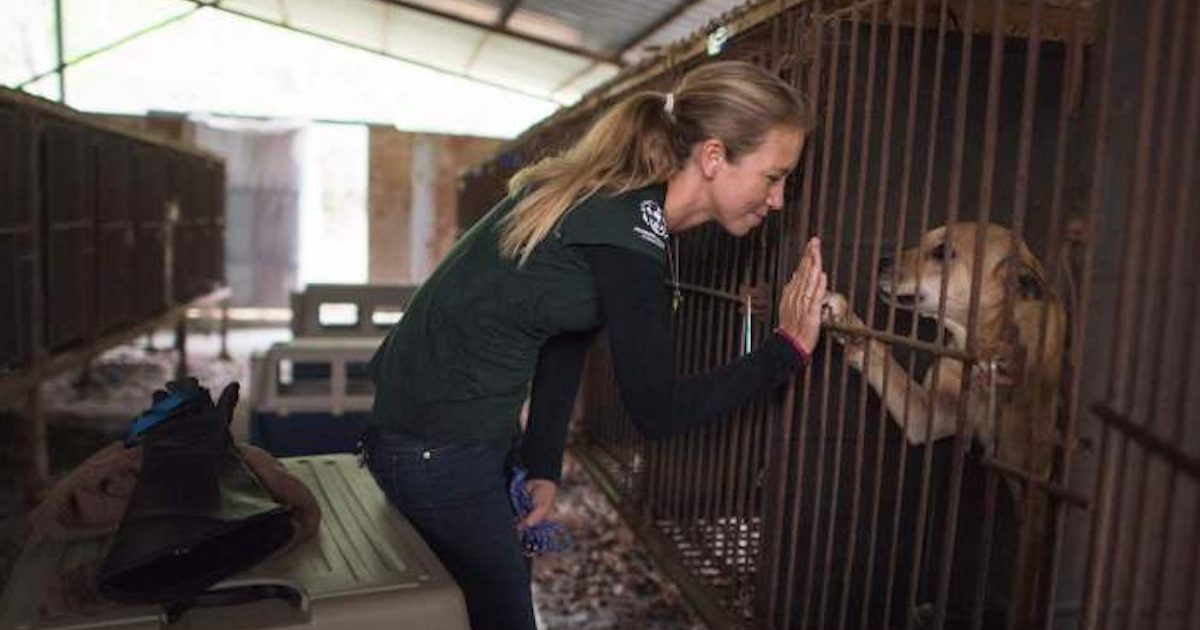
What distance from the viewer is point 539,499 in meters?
2.35

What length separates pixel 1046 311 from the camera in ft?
5.32

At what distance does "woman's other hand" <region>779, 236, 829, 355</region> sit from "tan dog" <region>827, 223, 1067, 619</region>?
17 cm

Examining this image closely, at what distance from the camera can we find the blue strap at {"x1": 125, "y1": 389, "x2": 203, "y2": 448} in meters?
1.84

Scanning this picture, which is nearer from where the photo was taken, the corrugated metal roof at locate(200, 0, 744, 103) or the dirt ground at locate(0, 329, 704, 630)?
the dirt ground at locate(0, 329, 704, 630)

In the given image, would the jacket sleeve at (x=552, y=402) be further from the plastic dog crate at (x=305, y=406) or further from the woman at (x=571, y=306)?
the plastic dog crate at (x=305, y=406)

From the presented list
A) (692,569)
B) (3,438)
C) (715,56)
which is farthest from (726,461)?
(3,438)

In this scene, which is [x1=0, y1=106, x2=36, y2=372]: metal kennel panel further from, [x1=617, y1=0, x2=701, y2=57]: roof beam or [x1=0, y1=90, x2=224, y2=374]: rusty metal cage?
[x1=617, y1=0, x2=701, y2=57]: roof beam

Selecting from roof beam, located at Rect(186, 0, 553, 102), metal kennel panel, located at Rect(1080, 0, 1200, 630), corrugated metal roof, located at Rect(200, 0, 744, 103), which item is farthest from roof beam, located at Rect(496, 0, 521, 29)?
metal kennel panel, located at Rect(1080, 0, 1200, 630)

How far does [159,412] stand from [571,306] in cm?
86

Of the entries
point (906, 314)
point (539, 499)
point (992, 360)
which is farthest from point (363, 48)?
point (992, 360)

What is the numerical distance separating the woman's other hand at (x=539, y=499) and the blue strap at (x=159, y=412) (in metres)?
0.83

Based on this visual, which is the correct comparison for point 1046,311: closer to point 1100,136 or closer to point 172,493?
point 1100,136

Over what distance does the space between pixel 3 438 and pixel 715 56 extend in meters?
6.42

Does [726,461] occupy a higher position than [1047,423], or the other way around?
[1047,423]
